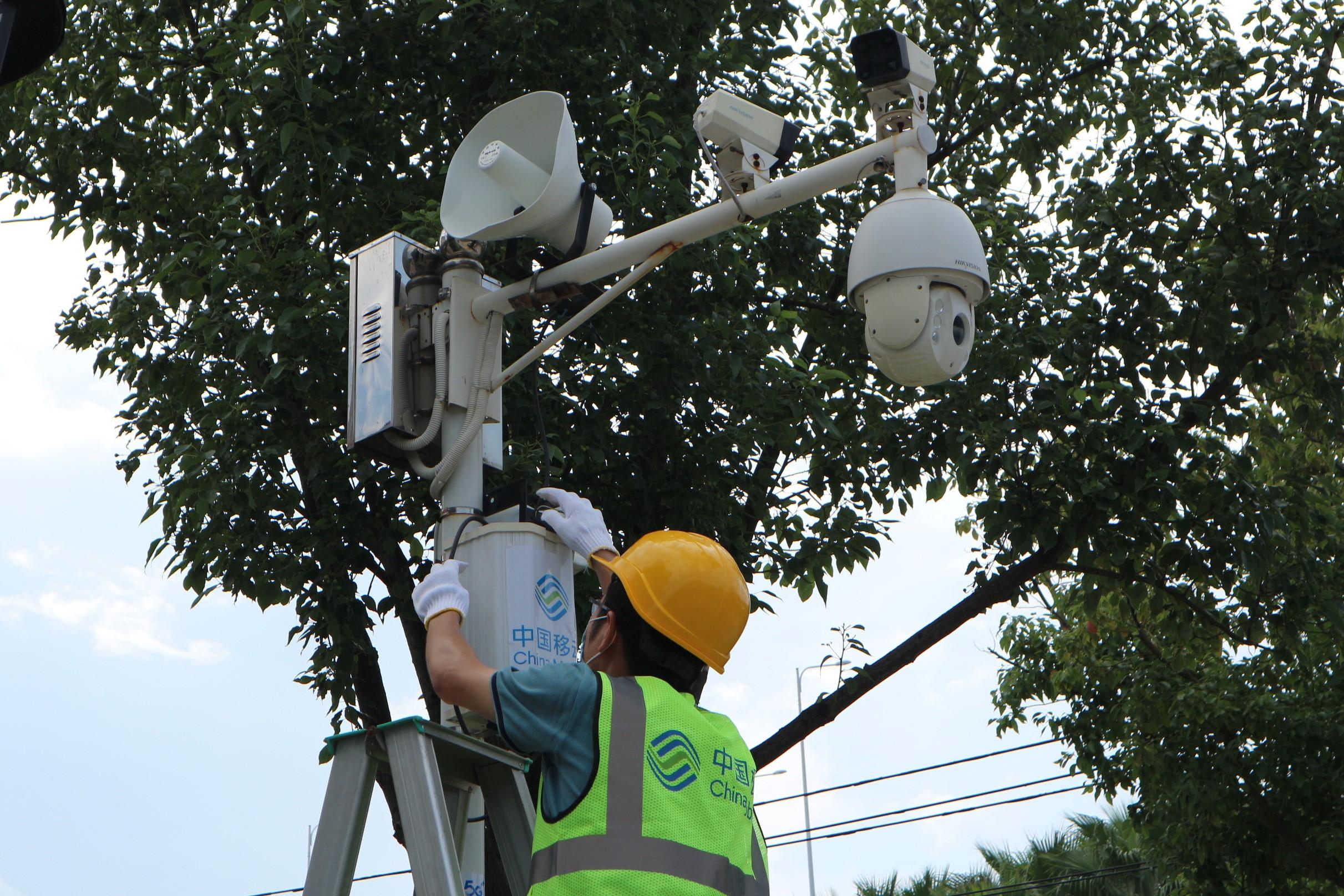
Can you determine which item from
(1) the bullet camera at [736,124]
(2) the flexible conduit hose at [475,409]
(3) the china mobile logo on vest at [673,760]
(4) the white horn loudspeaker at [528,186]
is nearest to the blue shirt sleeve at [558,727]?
(3) the china mobile logo on vest at [673,760]

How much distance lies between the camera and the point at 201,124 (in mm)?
8148

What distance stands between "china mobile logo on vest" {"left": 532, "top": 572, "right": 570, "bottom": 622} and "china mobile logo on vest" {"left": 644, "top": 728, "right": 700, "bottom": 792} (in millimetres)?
1043

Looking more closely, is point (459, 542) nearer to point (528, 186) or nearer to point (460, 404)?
point (460, 404)

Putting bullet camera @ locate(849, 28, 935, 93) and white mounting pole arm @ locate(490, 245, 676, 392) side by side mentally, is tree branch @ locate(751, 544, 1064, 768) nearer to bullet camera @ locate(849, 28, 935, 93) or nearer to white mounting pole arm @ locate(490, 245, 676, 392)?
white mounting pole arm @ locate(490, 245, 676, 392)

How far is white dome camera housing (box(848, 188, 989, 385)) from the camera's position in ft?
13.3

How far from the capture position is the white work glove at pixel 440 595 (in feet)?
11.5

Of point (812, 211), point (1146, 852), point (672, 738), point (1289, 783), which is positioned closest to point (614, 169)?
point (812, 211)

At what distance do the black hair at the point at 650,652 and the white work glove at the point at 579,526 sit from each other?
2.22 feet

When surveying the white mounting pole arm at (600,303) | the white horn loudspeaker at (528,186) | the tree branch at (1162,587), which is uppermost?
the tree branch at (1162,587)

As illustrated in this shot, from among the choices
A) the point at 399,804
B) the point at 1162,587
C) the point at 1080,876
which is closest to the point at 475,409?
the point at 399,804

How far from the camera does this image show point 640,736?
285 centimetres

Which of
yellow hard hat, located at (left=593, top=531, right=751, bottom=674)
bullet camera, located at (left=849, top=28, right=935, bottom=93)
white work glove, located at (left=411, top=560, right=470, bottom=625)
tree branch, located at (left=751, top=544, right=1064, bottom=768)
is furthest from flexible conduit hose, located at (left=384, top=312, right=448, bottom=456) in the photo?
tree branch, located at (left=751, top=544, right=1064, bottom=768)

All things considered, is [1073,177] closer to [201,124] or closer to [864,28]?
[864,28]

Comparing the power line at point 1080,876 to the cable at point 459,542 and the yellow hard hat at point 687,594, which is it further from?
the yellow hard hat at point 687,594
